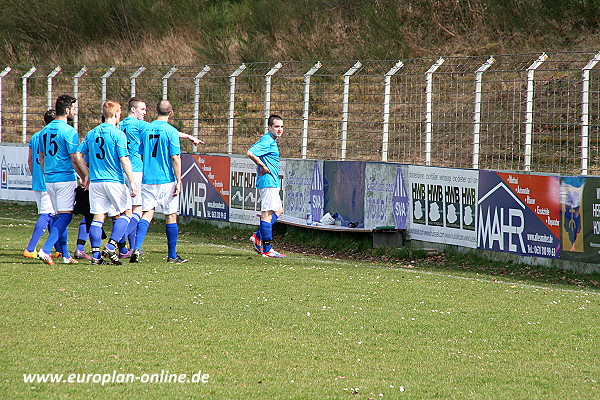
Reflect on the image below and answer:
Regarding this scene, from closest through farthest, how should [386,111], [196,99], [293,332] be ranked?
[293,332]
[386,111]
[196,99]

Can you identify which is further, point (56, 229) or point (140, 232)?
point (140, 232)

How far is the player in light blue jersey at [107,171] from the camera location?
11.1 meters

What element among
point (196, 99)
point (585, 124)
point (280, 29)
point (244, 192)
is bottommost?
point (244, 192)

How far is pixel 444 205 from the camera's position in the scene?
46.4ft

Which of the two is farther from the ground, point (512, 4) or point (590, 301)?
point (512, 4)

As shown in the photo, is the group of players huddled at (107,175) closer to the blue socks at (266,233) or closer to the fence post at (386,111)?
the blue socks at (266,233)

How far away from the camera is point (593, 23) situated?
2294cm

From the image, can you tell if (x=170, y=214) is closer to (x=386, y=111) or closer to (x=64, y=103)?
(x=64, y=103)

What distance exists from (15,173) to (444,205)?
42.9 ft

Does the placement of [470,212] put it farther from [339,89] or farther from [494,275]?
[339,89]

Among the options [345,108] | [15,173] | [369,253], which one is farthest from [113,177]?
[15,173]

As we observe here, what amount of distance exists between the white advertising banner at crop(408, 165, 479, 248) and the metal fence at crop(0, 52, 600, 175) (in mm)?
590

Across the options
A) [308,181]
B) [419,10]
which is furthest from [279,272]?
[419,10]

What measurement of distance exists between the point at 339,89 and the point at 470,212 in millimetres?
7158
